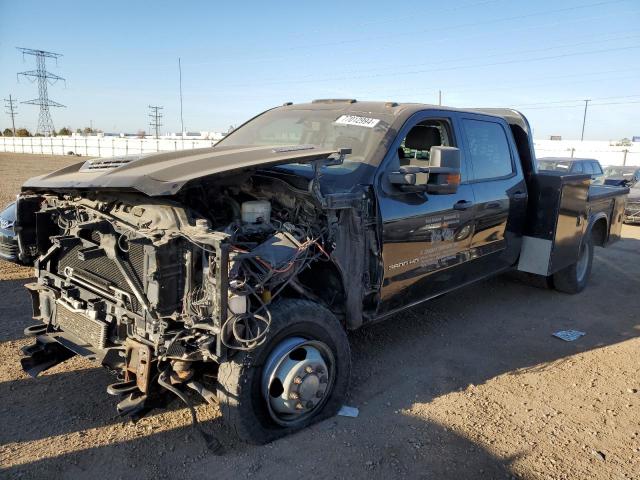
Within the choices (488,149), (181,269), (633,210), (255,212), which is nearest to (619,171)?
(633,210)

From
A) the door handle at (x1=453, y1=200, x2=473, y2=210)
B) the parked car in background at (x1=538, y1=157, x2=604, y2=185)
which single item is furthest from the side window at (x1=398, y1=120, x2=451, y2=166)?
the parked car in background at (x1=538, y1=157, x2=604, y2=185)

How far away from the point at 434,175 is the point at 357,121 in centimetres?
82

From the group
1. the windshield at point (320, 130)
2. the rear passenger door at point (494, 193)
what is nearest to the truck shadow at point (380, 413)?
the rear passenger door at point (494, 193)

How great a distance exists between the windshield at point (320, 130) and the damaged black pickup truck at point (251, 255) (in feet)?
0.05

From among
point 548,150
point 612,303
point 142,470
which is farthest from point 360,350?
point 548,150

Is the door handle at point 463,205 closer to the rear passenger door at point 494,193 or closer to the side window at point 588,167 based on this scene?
the rear passenger door at point 494,193

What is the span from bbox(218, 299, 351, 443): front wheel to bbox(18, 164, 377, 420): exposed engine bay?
0.40ft

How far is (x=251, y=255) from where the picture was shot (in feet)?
8.89

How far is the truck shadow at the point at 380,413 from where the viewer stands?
2.78 metres

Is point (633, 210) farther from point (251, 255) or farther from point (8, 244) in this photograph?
point (8, 244)

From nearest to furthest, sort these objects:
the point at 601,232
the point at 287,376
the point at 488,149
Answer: the point at 287,376 → the point at 488,149 → the point at 601,232

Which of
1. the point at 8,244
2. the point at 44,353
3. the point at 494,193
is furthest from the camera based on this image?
the point at 8,244

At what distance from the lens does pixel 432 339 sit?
4711 mm

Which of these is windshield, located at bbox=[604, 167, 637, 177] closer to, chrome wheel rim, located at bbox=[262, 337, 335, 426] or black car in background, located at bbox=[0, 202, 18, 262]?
chrome wheel rim, located at bbox=[262, 337, 335, 426]
